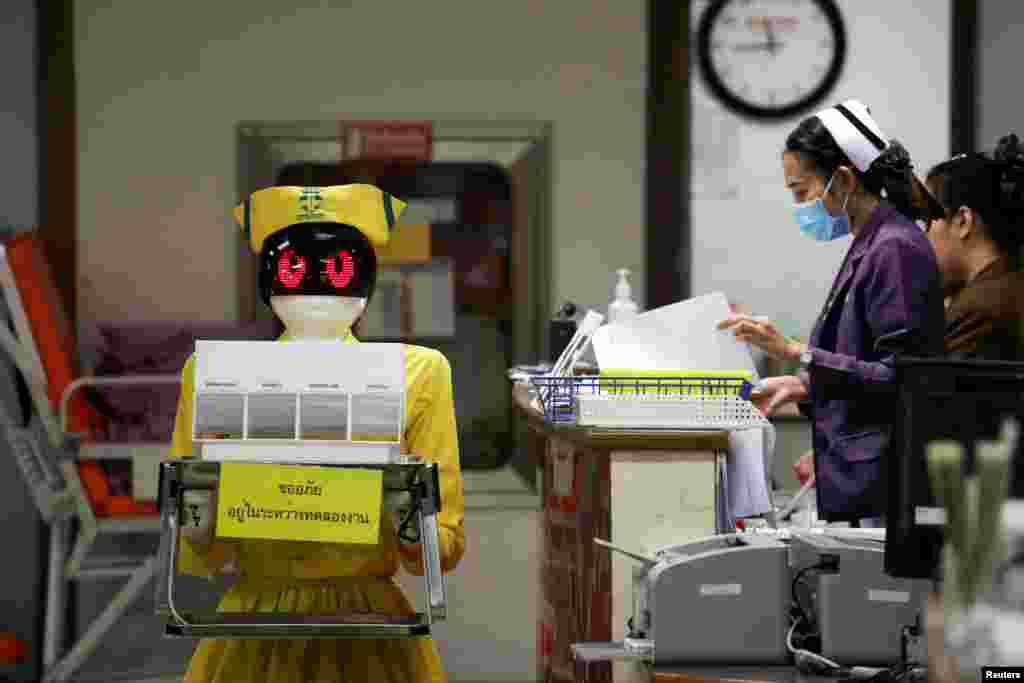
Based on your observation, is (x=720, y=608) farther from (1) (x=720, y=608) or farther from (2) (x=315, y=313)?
(2) (x=315, y=313)

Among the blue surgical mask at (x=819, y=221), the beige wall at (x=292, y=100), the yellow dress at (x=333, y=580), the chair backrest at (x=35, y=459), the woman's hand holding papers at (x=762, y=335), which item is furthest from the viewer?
the beige wall at (x=292, y=100)

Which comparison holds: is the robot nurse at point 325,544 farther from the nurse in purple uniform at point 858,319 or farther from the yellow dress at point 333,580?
the nurse in purple uniform at point 858,319

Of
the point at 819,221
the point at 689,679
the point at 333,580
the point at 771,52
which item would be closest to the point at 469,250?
the point at 771,52

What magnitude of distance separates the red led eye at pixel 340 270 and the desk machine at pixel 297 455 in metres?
0.29

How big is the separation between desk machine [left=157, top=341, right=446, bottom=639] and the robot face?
0.93ft

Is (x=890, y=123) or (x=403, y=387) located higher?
(x=890, y=123)

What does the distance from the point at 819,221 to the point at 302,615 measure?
1.73 meters

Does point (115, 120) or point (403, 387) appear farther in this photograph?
point (115, 120)

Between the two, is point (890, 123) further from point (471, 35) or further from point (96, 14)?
point (96, 14)

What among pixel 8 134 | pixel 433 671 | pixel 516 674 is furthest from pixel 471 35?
pixel 433 671

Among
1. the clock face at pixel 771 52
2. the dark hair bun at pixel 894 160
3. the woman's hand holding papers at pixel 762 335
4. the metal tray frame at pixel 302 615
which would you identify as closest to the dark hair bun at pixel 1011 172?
the dark hair bun at pixel 894 160

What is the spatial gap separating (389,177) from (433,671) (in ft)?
11.9

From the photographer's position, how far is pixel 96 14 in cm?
557

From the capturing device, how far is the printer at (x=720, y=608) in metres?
2.00
